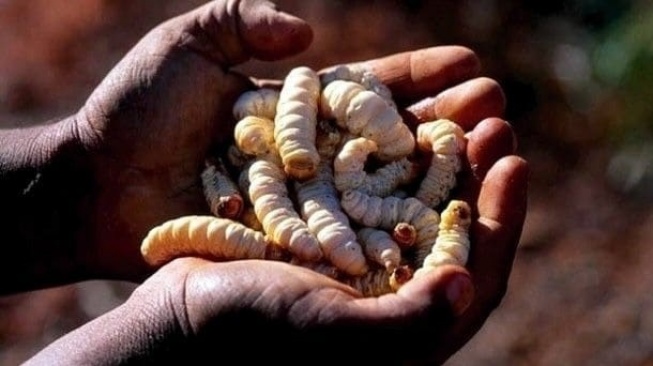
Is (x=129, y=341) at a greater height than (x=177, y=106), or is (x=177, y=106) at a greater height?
(x=177, y=106)

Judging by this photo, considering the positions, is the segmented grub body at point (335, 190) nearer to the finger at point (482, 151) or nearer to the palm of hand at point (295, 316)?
the finger at point (482, 151)

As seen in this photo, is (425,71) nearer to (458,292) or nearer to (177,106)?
(177,106)

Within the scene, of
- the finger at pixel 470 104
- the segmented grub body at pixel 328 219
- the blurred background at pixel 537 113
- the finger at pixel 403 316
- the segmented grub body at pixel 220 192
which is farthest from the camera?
the blurred background at pixel 537 113

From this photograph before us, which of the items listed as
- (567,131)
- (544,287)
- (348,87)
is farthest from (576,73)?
(348,87)

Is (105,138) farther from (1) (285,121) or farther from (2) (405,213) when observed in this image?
(2) (405,213)

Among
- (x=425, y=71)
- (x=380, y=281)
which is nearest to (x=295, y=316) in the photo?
(x=380, y=281)

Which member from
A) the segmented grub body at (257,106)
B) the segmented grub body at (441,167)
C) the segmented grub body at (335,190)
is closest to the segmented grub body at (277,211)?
the segmented grub body at (335,190)
